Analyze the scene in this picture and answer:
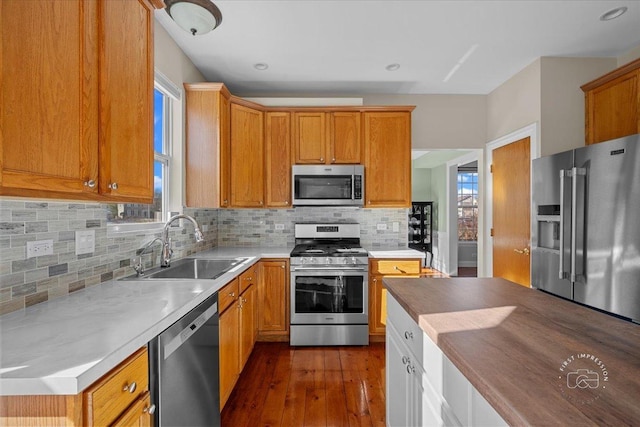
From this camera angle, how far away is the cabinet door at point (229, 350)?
1899 millimetres

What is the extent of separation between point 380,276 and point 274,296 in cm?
104

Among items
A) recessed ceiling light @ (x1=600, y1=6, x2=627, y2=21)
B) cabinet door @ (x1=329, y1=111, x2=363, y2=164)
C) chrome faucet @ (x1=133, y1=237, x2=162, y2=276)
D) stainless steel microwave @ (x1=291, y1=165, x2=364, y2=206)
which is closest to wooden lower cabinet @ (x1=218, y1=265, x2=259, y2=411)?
chrome faucet @ (x1=133, y1=237, x2=162, y2=276)

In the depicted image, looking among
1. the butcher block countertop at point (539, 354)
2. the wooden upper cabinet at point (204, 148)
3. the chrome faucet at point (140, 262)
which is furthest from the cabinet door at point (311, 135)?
the butcher block countertop at point (539, 354)

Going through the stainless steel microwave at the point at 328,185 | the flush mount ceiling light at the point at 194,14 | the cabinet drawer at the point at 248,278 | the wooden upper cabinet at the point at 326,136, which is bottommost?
the cabinet drawer at the point at 248,278

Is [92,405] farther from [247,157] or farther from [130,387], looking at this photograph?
[247,157]

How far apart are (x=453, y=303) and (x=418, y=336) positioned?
0.64ft

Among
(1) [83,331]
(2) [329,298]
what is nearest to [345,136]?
(2) [329,298]

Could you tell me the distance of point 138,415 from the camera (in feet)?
3.24

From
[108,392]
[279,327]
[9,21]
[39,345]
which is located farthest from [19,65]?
[279,327]

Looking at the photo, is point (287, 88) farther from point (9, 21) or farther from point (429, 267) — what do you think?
point (429, 267)

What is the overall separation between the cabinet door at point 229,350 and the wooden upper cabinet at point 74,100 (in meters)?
0.94

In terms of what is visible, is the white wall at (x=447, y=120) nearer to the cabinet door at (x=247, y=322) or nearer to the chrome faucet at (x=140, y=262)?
the cabinet door at (x=247, y=322)

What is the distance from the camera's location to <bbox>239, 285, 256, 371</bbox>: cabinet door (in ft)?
7.72

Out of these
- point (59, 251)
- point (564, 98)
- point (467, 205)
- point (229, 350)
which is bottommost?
point (229, 350)
